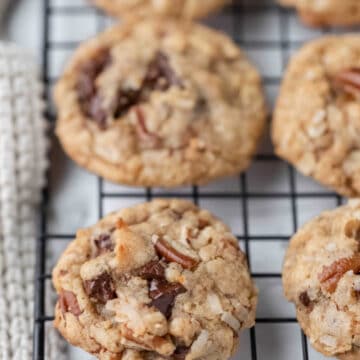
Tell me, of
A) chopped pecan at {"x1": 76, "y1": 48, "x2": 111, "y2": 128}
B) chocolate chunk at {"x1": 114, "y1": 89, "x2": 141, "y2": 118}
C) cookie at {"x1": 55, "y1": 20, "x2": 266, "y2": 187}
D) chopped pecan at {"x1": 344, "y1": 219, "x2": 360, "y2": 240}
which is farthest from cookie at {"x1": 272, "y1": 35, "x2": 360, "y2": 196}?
chopped pecan at {"x1": 76, "y1": 48, "x2": 111, "y2": 128}

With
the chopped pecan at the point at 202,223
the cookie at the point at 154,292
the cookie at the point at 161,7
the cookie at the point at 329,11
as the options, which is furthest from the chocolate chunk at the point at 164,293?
the cookie at the point at 329,11

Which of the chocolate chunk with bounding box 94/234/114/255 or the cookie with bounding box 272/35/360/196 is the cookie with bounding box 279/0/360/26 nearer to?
the cookie with bounding box 272/35/360/196

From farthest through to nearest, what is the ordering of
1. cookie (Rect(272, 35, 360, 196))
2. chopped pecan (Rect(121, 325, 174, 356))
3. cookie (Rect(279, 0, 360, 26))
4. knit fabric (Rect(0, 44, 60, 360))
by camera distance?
cookie (Rect(279, 0, 360, 26)), cookie (Rect(272, 35, 360, 196)), knit fabric (Rect(0, 44, 60, 360)), chopped pecan (Rect(121, 325, 174, 356))

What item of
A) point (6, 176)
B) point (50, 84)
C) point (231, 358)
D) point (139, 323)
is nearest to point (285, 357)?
point (231, 358)

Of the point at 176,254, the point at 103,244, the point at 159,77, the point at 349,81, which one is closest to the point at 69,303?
the point at 103,244

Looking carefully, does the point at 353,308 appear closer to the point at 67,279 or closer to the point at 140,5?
the point at 67,279

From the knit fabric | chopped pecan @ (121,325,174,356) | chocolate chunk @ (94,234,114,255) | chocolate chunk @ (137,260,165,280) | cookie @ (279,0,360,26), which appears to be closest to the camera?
chopped pecan @ (121,325,174,356)
